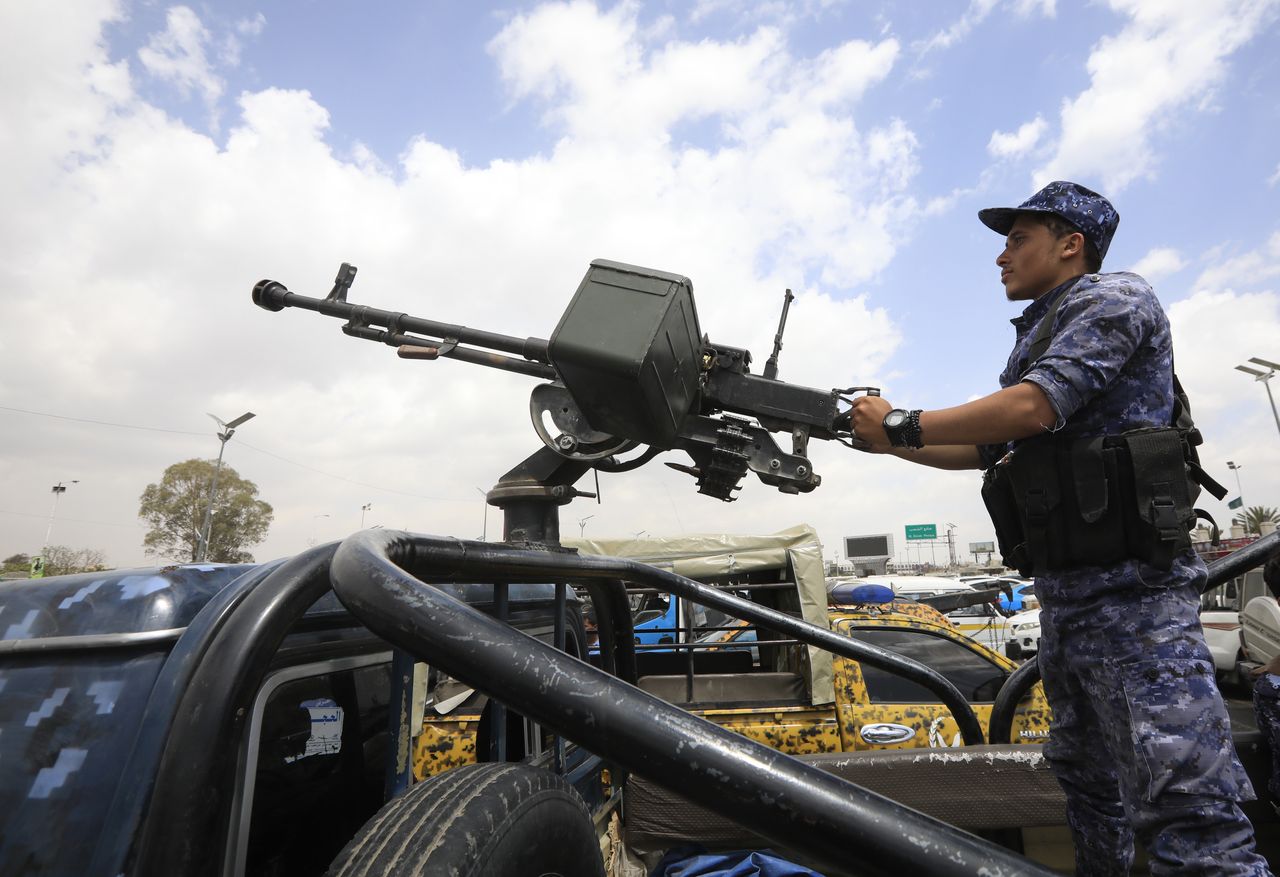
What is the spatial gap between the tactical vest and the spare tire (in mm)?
1415

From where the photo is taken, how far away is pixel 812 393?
3164 mm

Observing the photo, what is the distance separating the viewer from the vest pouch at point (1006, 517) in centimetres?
215

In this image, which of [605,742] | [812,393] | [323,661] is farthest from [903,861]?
[812,393]

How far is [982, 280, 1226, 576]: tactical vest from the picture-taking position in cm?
182

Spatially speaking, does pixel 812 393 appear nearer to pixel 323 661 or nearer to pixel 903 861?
pixel 323 661

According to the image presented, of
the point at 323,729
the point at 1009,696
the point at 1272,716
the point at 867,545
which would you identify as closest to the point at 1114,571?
the point at 1009,696

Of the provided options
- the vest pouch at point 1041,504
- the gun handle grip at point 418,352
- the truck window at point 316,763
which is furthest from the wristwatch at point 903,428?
the gun handle grip at point 418,352

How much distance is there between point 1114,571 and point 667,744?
157 cm

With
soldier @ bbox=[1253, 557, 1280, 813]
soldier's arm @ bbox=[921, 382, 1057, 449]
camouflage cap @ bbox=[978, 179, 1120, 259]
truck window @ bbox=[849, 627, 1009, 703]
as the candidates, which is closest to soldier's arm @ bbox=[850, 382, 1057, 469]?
soldier's arm @ bbox=[921, 382, 1057, 449]

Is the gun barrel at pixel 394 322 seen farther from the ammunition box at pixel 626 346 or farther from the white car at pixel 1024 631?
the white car at pixel 1024 631

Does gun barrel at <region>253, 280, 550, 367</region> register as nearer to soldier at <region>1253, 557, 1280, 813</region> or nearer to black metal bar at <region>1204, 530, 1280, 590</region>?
black metal bar at <region>1204, 530, 1280, 590</region>

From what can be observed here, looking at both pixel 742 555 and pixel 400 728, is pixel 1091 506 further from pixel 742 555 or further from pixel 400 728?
pixel 742 555

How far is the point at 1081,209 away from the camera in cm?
223

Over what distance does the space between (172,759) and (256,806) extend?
73 centimetres
